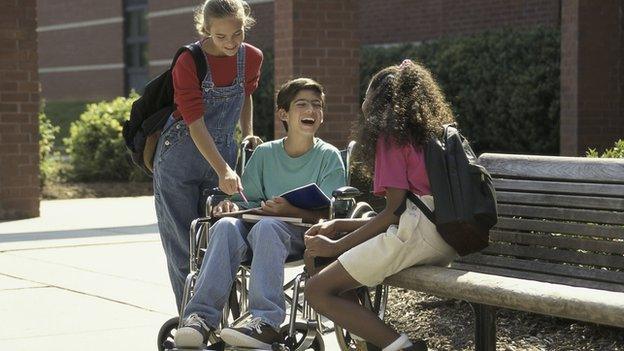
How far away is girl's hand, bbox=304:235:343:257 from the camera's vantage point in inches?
208

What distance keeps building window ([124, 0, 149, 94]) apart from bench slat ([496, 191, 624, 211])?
25.8 m

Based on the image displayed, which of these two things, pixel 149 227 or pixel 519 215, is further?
pixel 149 227

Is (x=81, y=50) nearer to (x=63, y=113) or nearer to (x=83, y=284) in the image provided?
(x=63, y=113)

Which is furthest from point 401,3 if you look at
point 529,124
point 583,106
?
point 583,106

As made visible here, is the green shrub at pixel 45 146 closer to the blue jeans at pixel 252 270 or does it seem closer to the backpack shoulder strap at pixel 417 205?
the blue jeans at pixel 252 270

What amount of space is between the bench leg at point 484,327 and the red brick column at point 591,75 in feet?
30.5

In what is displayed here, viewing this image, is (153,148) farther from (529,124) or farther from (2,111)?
(529,124)

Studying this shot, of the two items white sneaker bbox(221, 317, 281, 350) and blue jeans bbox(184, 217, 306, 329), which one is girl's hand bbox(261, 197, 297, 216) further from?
white sneaker bbox(221, 317, 281, 350)

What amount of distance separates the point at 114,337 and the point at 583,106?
8.86 metres

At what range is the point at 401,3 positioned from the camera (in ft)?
70.1

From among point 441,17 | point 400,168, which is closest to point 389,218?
point 400,168

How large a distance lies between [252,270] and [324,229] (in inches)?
14.5

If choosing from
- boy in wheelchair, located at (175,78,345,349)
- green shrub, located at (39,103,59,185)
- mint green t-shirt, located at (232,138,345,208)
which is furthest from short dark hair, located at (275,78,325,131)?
green shrub, located at (39,103,59,185)

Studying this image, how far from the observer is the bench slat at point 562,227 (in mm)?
5219
